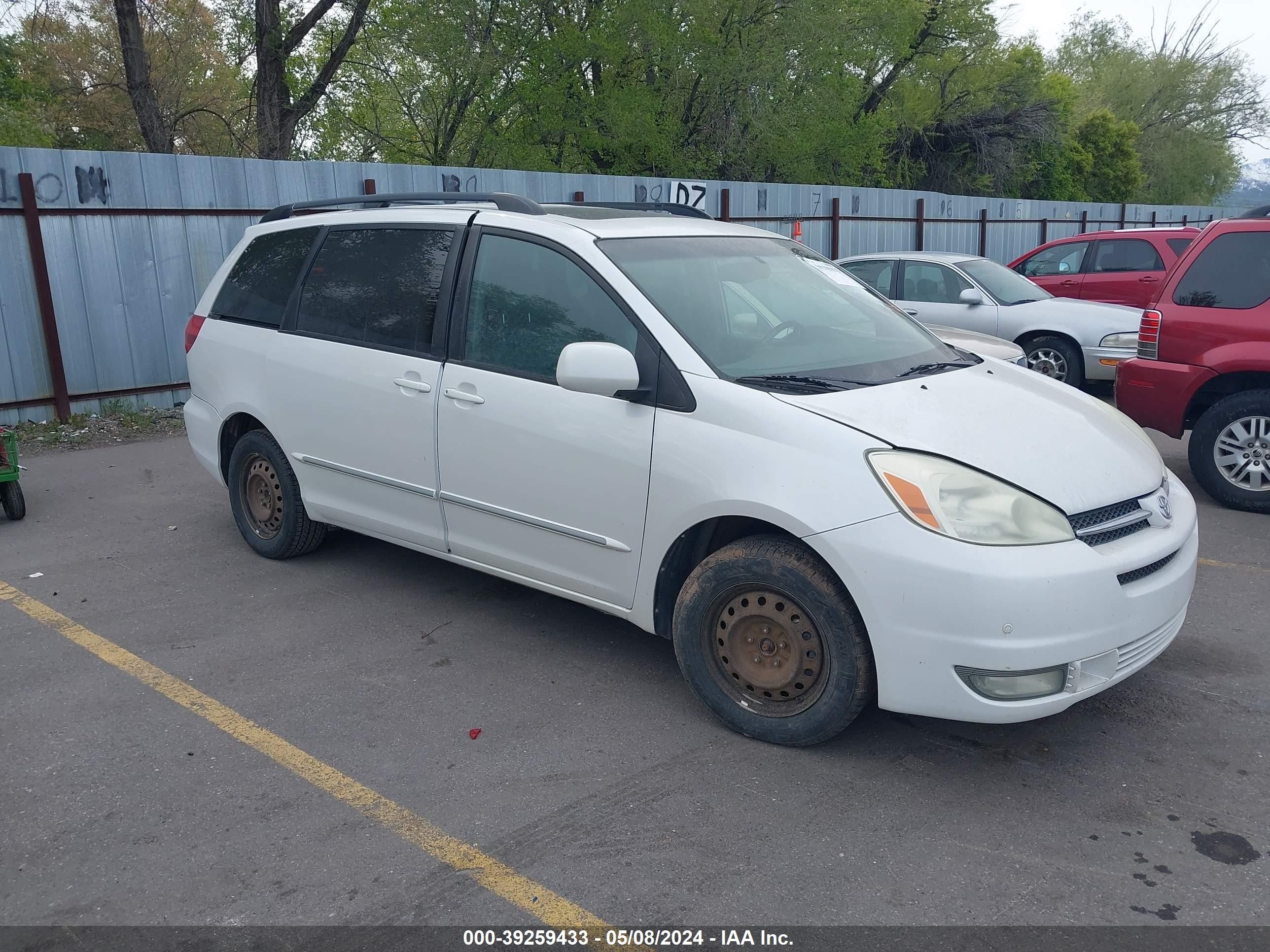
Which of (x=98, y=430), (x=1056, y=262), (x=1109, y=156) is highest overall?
(x=1109, y=156)

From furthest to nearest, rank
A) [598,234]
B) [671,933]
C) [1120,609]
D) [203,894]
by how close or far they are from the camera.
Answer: [598,234] → [1120,609] → [203,894] → [671,933]

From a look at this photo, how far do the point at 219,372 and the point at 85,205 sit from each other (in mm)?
5019

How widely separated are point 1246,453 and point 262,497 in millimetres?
5973

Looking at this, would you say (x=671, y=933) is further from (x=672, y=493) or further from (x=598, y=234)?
(x=598, y=234)

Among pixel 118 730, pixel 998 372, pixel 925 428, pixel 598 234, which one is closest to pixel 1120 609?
pixel 925 428

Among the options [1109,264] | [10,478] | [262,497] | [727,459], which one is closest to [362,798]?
[727,459]

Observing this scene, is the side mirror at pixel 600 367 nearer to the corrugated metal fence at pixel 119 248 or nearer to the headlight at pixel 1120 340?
the corrugated metal fence at pixel 119 248

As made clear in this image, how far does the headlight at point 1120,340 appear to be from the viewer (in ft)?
35.1

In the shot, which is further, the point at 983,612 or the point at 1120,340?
the point at 1120,340

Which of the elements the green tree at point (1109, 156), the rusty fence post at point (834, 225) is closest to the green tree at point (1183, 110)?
the green tree at point (1109, 156)

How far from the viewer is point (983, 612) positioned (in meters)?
3.23

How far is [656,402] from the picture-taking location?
12.8ft

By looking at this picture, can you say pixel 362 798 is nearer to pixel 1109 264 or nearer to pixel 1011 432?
pixel 1011 432

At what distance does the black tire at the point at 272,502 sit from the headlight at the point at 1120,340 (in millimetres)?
8219
